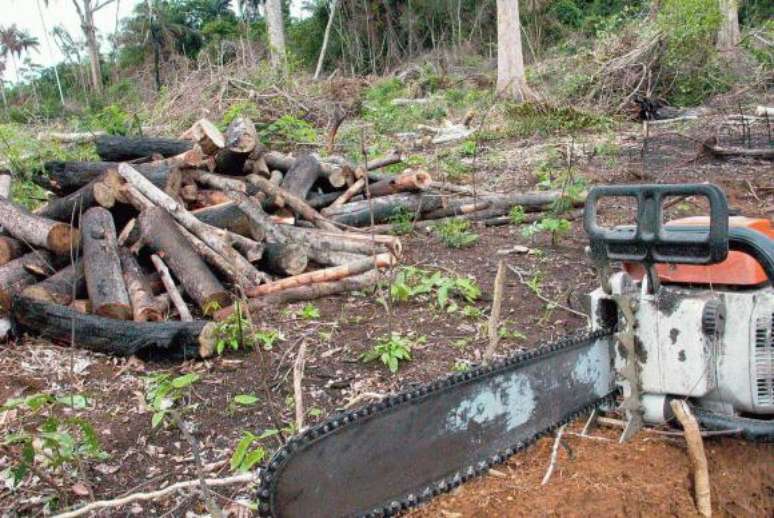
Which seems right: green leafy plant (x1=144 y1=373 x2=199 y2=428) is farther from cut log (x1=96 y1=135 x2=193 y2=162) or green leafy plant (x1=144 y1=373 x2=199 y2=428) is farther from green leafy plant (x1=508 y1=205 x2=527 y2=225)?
green leafy plant (x1=508 y1=205 x2=527 y2=225)

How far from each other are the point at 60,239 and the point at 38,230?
18 cm

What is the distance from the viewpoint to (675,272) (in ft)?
7.48

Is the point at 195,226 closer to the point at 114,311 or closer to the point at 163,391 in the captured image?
the point at 114,311

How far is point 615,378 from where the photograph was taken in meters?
2.40

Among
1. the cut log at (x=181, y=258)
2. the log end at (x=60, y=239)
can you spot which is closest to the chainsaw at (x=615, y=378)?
the cut log at (x=181, y=258)

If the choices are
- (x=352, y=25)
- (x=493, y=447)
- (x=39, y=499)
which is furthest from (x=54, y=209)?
(x=352, y=25)

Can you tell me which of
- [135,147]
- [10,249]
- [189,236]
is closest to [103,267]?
[189,236]

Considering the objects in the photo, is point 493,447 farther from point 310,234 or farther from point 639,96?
point 639,96

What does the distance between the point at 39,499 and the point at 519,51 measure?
558 inches

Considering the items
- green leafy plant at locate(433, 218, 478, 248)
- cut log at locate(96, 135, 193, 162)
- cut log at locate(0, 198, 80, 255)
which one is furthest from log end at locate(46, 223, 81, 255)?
green leafy plant at locate(433, 218, 478, 248)

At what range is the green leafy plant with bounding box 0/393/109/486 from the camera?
7.69 ft

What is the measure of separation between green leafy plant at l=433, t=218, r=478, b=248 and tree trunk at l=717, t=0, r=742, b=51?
11.5 metres

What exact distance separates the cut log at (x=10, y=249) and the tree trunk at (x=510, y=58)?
458 inches

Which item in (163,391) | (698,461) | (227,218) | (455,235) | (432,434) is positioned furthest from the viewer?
(455,235)
